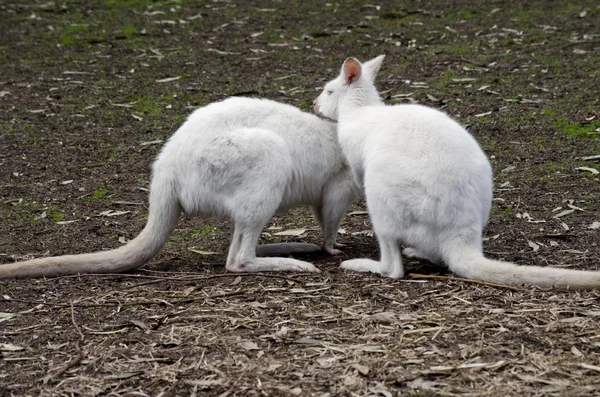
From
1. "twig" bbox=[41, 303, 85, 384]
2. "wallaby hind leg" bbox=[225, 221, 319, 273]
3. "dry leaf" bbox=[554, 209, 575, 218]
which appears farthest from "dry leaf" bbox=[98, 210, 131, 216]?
"dry leaf" bbox=[554, 209, 575, 218]

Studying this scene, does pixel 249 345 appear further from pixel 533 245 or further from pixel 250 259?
pixel 533 245

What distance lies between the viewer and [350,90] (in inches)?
212

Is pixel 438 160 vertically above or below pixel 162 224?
above

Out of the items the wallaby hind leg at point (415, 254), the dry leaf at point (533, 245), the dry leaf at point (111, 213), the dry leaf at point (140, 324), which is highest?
the dry leaf at point (533, 245)

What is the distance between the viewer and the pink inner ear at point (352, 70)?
5.36 m

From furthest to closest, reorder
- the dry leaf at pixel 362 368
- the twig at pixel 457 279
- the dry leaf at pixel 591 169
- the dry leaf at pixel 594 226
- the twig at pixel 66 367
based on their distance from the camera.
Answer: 1. the dry leaf at pixel 591 169
2. the dry leaf at pixel 594 226
3. the twig at pixel 457 279
4. the twig at pixel 66 367
5. the dry leaf at pixel 362 368

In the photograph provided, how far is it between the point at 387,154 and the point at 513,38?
18.2 ft

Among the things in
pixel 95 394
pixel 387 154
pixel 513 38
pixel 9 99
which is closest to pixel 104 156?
pixel 9 99

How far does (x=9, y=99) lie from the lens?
28.0 feet

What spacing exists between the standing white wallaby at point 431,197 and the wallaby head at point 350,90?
0.57 metres

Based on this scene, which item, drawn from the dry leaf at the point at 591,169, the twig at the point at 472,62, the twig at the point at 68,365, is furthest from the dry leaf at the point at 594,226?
the twig at the point at 472,62

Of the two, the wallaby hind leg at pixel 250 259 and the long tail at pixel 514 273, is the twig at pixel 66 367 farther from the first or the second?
the long tail at pixel 514 273

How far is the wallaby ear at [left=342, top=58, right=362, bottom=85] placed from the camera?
5355mm

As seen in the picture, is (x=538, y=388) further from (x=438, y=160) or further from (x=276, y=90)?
(x=276, y=90)
